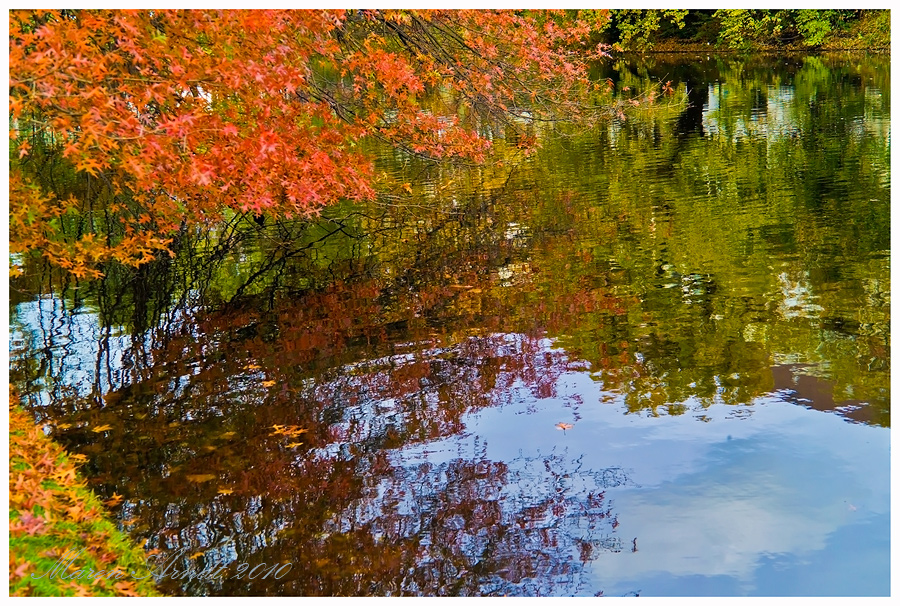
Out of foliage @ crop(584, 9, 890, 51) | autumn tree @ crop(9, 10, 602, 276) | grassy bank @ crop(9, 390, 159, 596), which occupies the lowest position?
grassy bank @ crop(9, 390, 159, 596)

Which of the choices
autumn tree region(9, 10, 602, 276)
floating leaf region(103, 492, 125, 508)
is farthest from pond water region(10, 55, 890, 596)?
autumn tree region(9, 10, 602, 276)

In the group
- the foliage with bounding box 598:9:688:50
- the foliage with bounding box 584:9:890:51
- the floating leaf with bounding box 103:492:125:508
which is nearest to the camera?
the floating leaf with bounding box 103:492:125:508

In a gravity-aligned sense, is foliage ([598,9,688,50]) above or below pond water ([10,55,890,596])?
above

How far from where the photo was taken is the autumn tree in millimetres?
7230

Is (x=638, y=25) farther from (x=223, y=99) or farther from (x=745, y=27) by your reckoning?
(x=223, y=99)

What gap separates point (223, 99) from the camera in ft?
38.1

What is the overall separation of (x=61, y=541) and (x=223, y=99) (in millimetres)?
6927

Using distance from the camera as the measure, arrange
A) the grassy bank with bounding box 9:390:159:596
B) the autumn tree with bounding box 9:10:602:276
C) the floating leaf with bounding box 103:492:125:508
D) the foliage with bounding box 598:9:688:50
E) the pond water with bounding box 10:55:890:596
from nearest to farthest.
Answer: the grassy bank with bounding box 9:390:159:596, the pond water with bounding box 10:55:890:596, the autumn tree with bounding box 9:10:602:276, the floating leaf with bounding box 103:492:125:508, the foliage with bounding box 598:9:688:50

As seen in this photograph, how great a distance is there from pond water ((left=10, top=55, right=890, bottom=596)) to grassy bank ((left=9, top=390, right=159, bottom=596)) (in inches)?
11.3

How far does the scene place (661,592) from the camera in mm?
6316

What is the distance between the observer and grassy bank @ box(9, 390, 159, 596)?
227 inches

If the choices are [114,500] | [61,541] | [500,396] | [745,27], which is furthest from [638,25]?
[61,541]

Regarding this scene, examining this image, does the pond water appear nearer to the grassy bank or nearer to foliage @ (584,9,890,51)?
the grassy bank

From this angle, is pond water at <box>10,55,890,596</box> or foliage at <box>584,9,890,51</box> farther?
foliage at <box>584,9,890,51</box>
